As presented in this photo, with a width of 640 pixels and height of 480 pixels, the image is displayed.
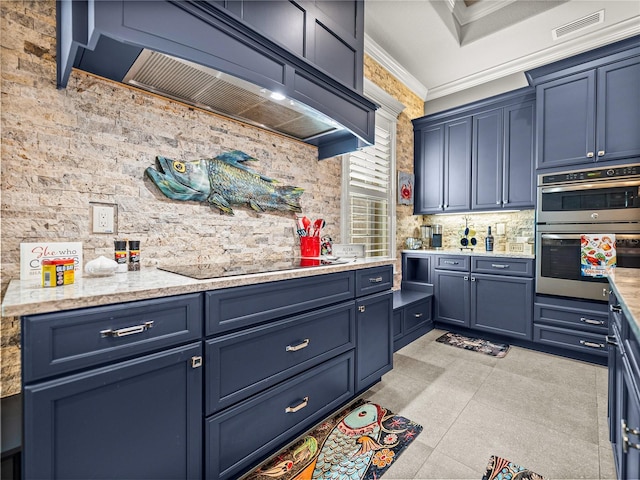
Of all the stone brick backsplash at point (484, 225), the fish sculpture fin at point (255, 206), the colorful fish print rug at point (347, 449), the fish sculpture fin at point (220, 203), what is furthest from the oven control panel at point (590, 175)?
the fish sculpture fin at point (220, 203)

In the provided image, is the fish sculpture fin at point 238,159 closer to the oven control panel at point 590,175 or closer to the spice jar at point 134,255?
the spice jar at point 134,255

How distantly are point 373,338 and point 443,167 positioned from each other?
9.11 ft


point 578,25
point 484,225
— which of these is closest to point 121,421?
point 484,225

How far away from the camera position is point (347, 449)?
1.69 meters

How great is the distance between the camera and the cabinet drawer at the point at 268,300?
A: 4.29 ft

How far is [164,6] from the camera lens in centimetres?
128

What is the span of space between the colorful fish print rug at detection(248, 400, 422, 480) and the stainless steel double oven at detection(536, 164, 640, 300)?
2.21m

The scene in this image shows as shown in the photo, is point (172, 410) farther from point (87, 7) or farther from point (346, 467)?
point (87, 7)

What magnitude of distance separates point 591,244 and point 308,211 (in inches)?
103

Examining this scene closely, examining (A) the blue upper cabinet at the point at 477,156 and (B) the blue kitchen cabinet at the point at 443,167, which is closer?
(A) the blue upper cabinet at the point at 477,156

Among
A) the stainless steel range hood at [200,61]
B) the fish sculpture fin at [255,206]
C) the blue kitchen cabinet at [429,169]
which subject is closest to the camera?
the stainless steel range hood at [200,61]

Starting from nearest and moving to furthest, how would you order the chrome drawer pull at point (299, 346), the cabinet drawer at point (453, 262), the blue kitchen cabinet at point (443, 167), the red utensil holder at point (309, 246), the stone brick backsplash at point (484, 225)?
the chrome drawer pull at point (299, 346) → the red utensil holder at point (309, 246) → the cabinet drawer at point (453, 262) → the stone brick backsplash at point (484, 225) → the blue kitchen cabinet at point (443, 167)

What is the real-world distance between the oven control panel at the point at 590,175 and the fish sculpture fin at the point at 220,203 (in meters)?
3.09

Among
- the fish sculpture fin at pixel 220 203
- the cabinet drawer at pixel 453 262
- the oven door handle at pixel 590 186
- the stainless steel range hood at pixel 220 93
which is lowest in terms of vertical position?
the cabinet drawer at pixel 453 262
